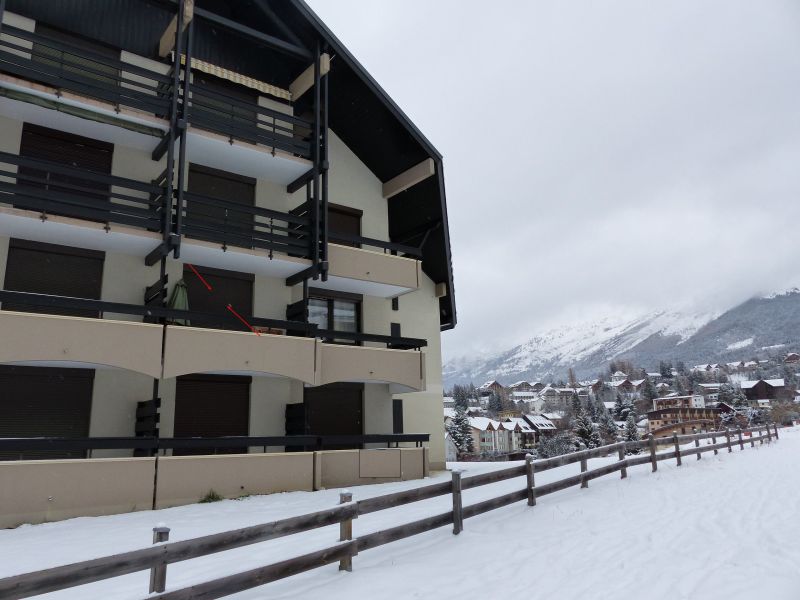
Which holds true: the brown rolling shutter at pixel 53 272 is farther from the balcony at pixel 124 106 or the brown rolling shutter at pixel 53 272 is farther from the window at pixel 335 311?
the window at pixel 335 311

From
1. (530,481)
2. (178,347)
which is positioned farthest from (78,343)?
(530,481)

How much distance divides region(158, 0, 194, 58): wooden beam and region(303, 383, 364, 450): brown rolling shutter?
11325 mm

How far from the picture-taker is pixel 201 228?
15820 mm

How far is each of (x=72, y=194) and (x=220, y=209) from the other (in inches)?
172

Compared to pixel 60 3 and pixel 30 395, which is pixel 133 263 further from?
pixel 60 3

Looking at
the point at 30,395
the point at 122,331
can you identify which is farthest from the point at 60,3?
the point at 30,395

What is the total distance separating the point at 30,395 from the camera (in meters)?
13.9

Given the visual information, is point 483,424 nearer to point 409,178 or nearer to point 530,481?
point 409,178

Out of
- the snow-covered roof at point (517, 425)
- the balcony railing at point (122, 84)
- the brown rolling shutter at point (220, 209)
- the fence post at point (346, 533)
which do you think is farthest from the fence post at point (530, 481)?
the snow-covered roof at point (517, 425)

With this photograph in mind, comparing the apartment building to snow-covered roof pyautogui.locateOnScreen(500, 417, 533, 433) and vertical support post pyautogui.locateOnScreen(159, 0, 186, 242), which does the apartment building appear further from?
snow-covered roof pyautogui.locateOnScreen(500, 417, 533, 433)

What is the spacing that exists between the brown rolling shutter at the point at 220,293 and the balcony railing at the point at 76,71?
4.70 meters

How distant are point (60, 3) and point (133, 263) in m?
7.50

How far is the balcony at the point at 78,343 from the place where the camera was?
12.3 m

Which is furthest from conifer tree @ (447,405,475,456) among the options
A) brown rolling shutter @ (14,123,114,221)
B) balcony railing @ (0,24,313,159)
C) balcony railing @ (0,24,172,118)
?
balcony railing @ (0,24,172,118)
